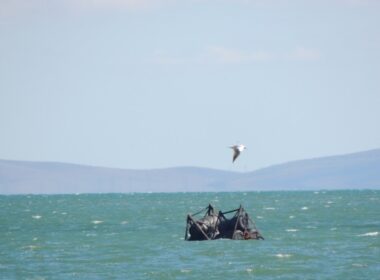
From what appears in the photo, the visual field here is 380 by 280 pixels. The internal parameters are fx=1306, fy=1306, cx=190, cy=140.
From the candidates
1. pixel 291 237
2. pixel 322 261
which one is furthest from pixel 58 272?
pixel 291 237

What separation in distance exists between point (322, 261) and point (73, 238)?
89.8ft

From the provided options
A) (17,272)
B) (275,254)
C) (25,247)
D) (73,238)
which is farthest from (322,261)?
(73,238)

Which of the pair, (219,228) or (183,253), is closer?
(183,253)

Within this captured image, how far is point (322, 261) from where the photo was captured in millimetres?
61938

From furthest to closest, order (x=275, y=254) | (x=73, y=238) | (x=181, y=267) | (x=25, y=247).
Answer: (x=73, y=238)
(x=25, y=247)
(x=275, y=254)
(x=181, y=267)

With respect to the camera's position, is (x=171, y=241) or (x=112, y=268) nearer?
(x=112, y=268)

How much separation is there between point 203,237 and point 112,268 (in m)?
17.0

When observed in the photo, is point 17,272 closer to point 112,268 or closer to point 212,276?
point 112,268

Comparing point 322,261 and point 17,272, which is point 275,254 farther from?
point 17,272

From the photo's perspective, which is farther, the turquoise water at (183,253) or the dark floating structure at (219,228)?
the dark floating structure at (219,228)

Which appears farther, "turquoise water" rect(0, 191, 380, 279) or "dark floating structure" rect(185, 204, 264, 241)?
"dark floating structure" rect(185, 204, 264, 241)

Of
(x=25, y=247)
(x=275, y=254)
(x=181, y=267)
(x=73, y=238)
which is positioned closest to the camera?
(x=181, y=267)

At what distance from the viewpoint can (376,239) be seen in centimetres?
7731

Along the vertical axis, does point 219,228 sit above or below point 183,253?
above
